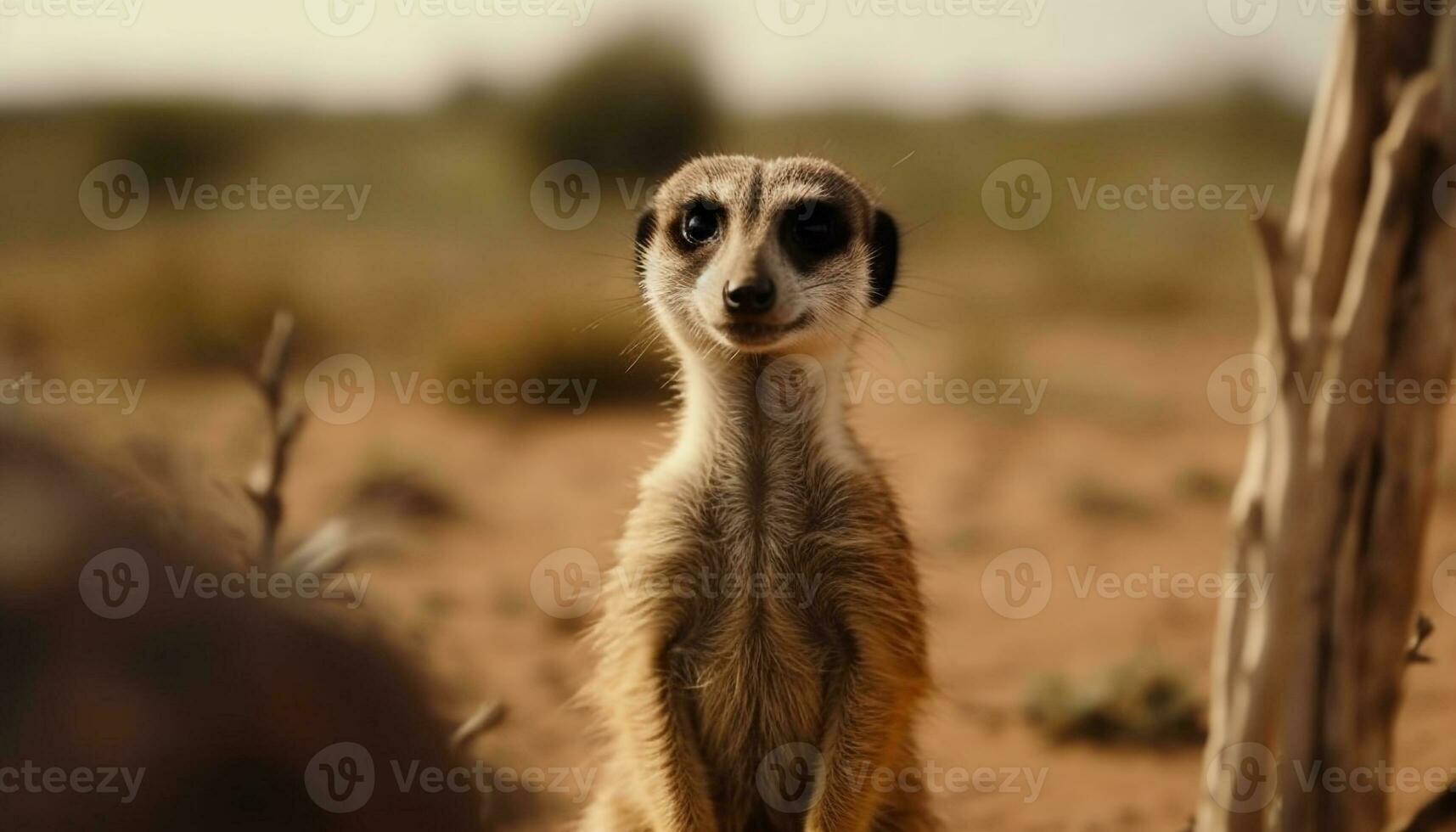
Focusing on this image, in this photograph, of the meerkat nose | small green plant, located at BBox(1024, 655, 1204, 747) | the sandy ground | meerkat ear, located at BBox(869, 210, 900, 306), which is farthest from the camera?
small green plant, located at BBox(1024, 655, 1204, 747)

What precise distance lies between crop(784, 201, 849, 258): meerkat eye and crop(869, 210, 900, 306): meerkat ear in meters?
0.17

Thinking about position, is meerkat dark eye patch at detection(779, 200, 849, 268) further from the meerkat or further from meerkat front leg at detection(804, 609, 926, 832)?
meerkat front leg at detection(804, 609, 926, 832)

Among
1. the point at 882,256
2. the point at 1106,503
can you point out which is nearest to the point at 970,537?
the point at 1106,503

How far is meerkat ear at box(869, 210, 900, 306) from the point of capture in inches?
114

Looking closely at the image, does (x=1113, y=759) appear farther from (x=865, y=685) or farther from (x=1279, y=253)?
(x=1279, y=253)

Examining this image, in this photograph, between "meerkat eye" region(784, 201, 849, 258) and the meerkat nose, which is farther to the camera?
"meerkat eye" region(784, 201, 849, 258)

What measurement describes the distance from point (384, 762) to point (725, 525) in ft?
2.83

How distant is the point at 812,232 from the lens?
271 centimetres

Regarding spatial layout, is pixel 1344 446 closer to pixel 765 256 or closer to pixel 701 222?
pixel 765 256

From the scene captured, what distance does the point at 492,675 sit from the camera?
16.9 ft

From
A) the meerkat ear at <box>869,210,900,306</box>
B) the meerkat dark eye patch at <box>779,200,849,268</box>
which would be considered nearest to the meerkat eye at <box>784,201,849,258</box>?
the meerkat dark eye patch at <box>779,200,849,268</box>

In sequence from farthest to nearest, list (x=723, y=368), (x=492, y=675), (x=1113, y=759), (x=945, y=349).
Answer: (x=945, y=349) < (x=492, y=675) < (x=1113, y=759) < (x=723, y=368)

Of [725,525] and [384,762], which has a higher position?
[725,525]

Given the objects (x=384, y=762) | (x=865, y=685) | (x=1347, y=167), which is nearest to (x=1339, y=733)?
(x=865, y=685)
